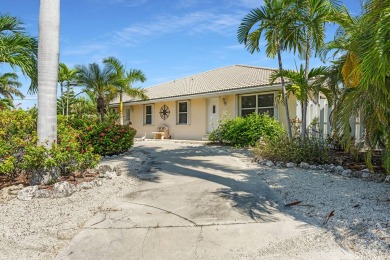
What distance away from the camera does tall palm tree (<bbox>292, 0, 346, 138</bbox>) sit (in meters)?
7.86

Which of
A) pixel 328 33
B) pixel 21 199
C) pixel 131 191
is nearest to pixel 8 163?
pixel 21 199

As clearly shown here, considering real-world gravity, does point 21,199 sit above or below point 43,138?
below

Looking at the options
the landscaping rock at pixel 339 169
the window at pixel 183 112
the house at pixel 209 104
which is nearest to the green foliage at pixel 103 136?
the house at pixel 209 104

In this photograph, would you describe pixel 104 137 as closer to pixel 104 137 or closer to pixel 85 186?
pixel 104 137

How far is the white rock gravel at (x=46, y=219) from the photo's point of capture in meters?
3.20

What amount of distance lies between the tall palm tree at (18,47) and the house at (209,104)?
9.53 m

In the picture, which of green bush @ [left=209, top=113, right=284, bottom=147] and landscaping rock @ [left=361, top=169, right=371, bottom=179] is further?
green bush @ [left=209, top=113, right=284, bottom=147]

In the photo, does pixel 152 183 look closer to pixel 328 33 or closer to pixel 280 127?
pixel 328 33

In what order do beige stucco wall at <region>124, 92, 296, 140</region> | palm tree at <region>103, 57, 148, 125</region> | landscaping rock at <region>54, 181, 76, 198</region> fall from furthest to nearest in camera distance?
1. palm tree at <region>103, 57, 148, 125</region>
2. beige stucco wall at <region>124, 92, 296, 140</region>
3. landscaping rock at <region>54, 181, 76, 198</region>

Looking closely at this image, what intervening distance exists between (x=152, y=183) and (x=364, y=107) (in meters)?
4.69

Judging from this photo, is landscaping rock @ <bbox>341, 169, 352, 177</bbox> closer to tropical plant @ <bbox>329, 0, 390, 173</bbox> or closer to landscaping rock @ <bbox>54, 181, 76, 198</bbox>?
tropical plant @ <bbox>329, 0, 390, 173</bbox>

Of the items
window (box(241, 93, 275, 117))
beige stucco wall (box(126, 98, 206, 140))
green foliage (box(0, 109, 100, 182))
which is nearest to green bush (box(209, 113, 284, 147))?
window (box(241, 93, 275, 117))

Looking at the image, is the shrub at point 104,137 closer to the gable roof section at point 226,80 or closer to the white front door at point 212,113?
the gable roof section at point 226,80

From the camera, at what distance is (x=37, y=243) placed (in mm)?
Answer: 3318
